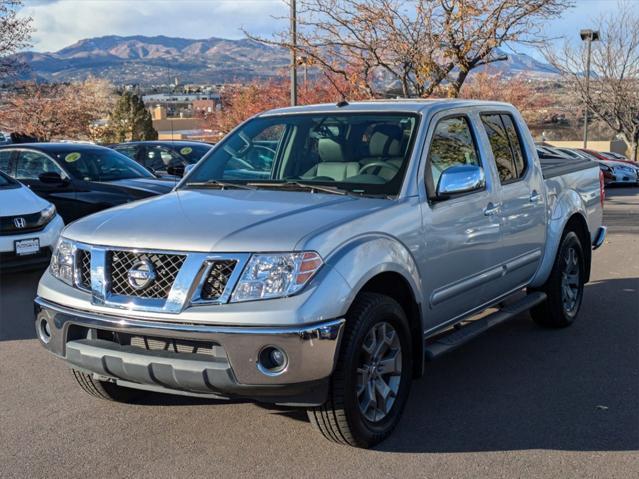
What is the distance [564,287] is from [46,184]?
23.8 feet

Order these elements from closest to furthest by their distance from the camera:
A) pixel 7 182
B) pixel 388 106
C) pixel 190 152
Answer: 1. pixel 388 106
2. pixel 7 182
3. pixel 190 152

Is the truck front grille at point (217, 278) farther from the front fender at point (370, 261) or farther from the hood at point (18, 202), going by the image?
the hood at point (18, 202)

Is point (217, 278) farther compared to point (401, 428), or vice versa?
point (401, 428)

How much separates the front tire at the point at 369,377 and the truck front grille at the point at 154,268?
0.92 meters

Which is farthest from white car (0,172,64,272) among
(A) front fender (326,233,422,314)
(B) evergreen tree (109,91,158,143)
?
(B) evergreen tree (109,91,158,143)

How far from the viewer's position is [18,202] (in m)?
8.95

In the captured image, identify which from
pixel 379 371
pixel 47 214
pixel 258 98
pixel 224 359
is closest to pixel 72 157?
pixel 47 214

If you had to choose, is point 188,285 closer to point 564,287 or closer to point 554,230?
point 554,230

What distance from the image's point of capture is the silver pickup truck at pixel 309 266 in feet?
12.5

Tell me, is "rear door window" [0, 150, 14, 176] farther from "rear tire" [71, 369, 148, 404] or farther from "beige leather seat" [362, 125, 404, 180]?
"beige leather seat" [362, 125, 404, 180]

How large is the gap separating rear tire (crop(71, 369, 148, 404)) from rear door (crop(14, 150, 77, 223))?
6302 mm

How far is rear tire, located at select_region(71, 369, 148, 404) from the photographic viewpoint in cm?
484

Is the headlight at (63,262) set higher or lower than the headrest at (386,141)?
lower

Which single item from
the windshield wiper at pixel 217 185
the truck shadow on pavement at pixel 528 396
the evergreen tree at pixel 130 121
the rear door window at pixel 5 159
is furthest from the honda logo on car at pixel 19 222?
the evergreen tree at pixel 130 121
